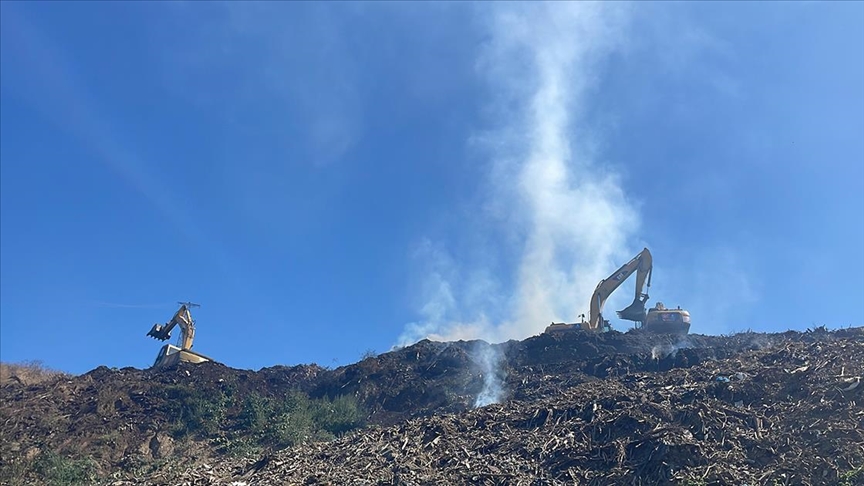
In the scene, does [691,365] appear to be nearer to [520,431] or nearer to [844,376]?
[844,376]

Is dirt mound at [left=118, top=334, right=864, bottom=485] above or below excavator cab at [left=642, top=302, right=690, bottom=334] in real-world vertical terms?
below

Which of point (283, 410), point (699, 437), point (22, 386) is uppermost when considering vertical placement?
point (22, 386)

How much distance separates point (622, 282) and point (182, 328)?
23.4 metres

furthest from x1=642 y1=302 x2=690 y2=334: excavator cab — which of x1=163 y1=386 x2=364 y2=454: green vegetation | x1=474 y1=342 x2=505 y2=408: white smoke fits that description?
x1=163 y1=386 x2=364 y2=454: green vegetation

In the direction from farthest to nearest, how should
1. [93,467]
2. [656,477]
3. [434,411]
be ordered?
[434,411] < [93,467] < [656,477]

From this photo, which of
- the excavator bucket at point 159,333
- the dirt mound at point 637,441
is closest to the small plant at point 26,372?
the excavator bucket at point 159,333

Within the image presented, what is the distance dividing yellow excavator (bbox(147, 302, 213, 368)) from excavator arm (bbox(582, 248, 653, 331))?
20284mm

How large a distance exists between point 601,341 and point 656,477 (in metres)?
18.7

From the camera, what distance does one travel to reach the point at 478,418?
60.2 feet

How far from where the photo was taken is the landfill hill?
46.3 ft

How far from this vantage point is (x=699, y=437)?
14.7 metres

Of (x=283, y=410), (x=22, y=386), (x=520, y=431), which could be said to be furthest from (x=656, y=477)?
(x=22, y=386)

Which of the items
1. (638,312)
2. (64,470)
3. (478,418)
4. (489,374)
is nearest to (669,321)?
(638,312)

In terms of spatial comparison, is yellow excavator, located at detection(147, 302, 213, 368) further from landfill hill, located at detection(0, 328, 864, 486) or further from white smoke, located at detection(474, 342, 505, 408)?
white smoke, located at detection(474, 342, 505, 408)
